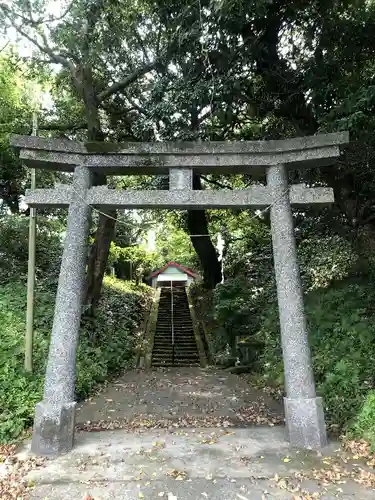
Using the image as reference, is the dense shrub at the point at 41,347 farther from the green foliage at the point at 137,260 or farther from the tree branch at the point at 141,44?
the tree branch at the point at 141,44

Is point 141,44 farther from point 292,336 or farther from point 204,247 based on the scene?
point 204,247

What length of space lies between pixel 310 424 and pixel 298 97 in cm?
591

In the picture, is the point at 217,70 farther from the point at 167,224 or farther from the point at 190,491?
the point at 167,224

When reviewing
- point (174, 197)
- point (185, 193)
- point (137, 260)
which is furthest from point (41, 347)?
point (137, 260)

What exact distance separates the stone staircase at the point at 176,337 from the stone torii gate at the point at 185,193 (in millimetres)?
7236

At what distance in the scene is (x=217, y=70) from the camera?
692 centimetres

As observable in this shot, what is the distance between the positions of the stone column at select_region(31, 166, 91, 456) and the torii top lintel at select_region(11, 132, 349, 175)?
279 millimetres

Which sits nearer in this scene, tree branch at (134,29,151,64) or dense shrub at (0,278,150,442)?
dense shrub at (0,278,150,442)

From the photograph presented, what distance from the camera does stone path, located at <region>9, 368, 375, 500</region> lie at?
158 inches

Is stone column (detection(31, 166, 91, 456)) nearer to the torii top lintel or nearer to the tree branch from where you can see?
the torii top lintel

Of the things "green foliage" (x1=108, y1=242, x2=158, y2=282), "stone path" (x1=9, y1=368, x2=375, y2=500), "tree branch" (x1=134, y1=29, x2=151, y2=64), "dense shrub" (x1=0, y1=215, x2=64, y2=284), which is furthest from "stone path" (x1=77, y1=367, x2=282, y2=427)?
"green foliage" (x1=108, y1=242, x2=158, y2=282)

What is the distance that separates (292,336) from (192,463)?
2037 millimetres

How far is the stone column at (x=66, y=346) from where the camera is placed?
4.98 meters

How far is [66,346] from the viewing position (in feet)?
17.3
